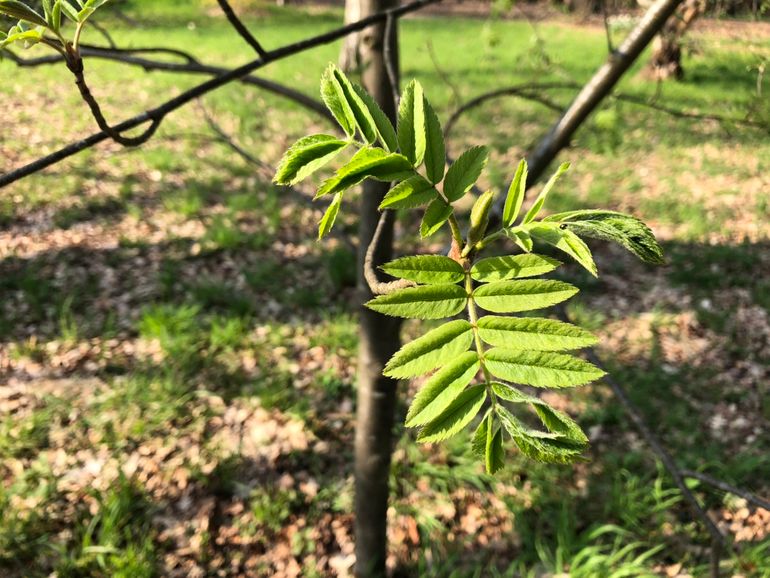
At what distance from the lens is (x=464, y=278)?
623 mm

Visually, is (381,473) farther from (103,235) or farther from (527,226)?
(103,235)

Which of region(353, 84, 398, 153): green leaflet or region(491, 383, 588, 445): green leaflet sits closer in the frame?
region(491, 383, 588, 445): green leaflet

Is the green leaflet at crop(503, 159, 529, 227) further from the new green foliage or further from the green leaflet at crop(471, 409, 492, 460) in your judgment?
the green leaflet at crop(471, 409, 492, 460)

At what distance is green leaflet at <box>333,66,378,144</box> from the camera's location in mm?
620

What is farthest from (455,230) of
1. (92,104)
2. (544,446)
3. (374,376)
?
(374,376)

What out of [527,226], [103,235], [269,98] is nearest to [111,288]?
[103,235]

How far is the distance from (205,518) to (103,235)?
120 inches

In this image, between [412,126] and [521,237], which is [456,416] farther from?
[412,126]

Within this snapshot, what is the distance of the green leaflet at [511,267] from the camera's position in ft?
1.89

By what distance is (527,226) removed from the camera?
23.1 inches

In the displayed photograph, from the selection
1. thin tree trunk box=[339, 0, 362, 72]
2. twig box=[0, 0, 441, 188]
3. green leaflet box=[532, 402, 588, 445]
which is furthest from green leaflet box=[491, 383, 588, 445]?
thin tree trunk box=[339, 0, 362, 72]

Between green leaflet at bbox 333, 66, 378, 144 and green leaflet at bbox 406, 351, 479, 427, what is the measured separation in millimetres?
272

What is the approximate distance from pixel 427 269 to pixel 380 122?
18cm

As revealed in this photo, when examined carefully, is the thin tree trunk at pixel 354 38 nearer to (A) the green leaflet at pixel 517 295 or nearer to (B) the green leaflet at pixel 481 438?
(A) the green leaflet at pixel 517 295
